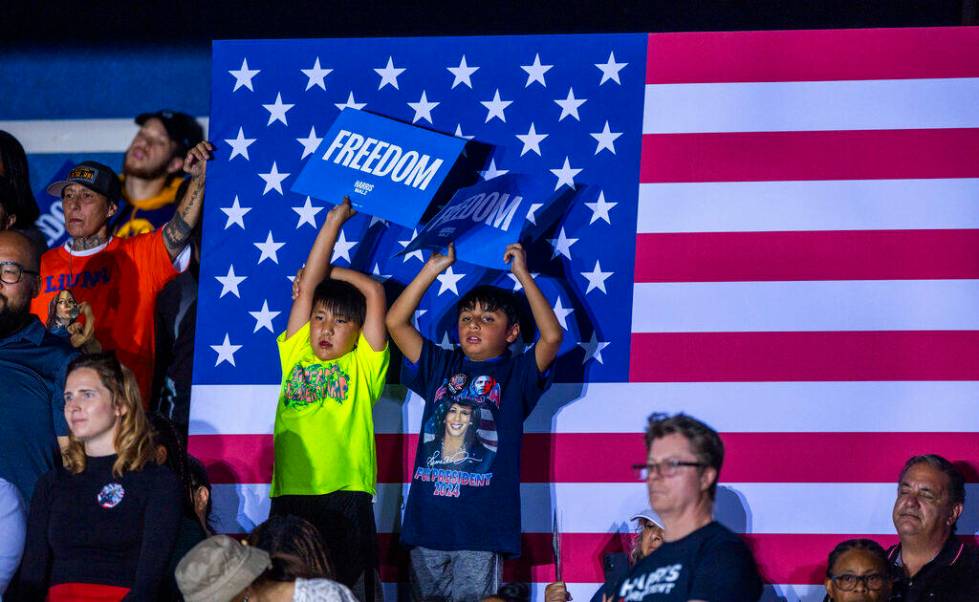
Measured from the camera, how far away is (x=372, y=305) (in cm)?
608

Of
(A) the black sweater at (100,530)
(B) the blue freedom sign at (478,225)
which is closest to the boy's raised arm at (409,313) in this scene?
(B) the blue freedom sign at (478,225)

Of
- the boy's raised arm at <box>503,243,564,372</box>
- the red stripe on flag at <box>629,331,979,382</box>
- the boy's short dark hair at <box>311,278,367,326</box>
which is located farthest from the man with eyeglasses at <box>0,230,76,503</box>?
the red stripe on flag at <box>629,331,979,382</box>

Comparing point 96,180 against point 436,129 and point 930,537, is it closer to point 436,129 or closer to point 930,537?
point 436,129

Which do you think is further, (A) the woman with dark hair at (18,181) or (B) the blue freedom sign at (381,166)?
(A) the woman with dark hair at (18,181)

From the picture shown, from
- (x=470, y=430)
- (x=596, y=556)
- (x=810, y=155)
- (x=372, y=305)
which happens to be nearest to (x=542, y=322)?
(x=470, y=430)

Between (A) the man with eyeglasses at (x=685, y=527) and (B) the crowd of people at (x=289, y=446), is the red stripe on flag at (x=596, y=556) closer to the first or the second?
(B) the crowd of people at (x=289, y=446)

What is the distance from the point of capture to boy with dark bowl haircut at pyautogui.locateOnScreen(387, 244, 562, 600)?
571 centimetres

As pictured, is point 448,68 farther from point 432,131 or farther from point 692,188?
point 692,188

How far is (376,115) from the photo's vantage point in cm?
649

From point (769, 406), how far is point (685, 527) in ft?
7.92

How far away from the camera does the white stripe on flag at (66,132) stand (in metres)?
8.28

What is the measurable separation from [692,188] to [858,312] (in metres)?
0.93

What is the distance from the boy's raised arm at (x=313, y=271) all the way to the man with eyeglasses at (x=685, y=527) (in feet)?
8.44

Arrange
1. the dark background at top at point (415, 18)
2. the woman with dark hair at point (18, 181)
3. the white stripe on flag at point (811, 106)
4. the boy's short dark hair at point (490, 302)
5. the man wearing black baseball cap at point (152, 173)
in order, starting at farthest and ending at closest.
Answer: the man wearing black baseball cap at point (152, 173) → the dark background at top at point (415, 18) → the woman with dark hair at point (18, 181) → the white stripe on flag at point (811, 106) → the boy's short dark hair at point (490, 302)
